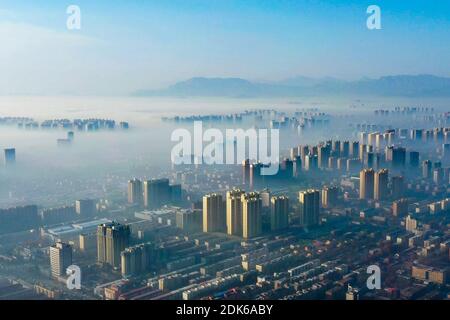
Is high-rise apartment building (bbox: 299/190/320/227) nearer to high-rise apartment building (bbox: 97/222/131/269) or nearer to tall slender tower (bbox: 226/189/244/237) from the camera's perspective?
tall slender tower (bbox: 226/189/244/237)

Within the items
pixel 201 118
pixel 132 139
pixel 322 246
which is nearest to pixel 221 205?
pixel 322 246

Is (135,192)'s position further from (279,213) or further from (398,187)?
(398,187)

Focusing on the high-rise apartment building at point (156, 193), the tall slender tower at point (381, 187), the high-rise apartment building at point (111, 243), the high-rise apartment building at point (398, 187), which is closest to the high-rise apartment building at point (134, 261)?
the high-rise apartment building at point (111, 243)

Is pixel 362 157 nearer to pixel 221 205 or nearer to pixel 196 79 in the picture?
pixel 196 79

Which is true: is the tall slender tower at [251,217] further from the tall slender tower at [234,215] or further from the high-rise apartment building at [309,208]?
the high-rise apartment building at [309,208]

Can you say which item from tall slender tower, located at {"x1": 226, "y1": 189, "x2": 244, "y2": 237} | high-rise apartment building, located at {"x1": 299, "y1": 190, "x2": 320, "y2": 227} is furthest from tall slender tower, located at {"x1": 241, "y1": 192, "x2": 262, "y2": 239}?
high-rise apartment building, located at {"x1": 299, "y1": 190, "x2": 320, "y2": 227}

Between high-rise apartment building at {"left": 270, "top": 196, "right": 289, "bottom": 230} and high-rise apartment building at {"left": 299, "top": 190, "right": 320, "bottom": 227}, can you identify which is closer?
high-rise apartment building at {"left": 270, "top": 196, "right": 289, "bottom": 230}
